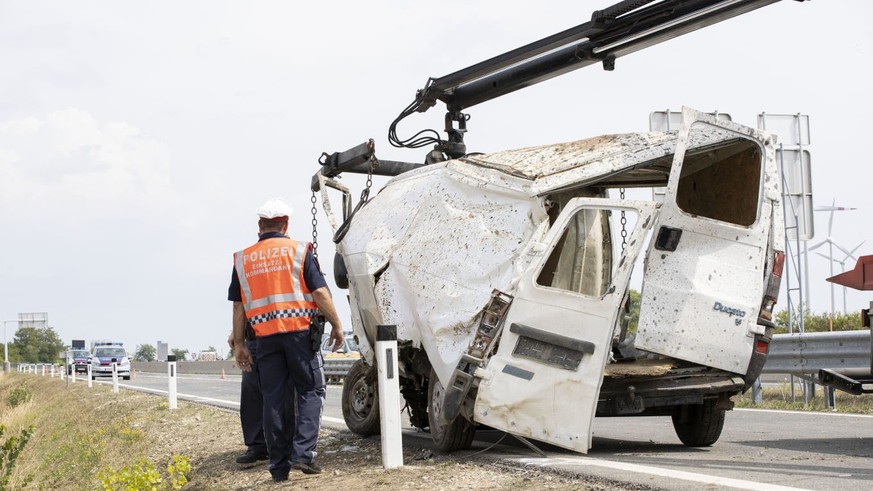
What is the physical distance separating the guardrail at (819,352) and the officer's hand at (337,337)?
5532 mm

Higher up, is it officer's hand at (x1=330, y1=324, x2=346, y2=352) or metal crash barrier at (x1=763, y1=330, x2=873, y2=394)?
officer's hand at (x1=330, y1=324, x2=346, y2=352)

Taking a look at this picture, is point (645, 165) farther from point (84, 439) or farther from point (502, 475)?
point (84, 439)

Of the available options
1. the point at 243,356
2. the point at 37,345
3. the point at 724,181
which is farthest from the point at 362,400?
the point at 37,345

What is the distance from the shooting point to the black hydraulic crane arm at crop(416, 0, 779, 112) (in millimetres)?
8508

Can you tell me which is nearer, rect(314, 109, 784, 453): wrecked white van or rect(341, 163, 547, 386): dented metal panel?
rect(314, 109, 784, 453): wrecked white van

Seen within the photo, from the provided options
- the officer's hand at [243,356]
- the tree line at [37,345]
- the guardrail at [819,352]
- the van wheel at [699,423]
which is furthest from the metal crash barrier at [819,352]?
the tree line at [37,345]

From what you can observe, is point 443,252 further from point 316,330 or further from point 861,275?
point 861,275

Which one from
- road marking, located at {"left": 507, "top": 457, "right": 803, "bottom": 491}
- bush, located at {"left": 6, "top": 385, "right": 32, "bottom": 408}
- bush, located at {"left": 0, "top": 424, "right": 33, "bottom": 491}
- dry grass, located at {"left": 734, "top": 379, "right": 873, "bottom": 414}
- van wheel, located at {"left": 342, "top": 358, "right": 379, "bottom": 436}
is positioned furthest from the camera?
bush, located at {"left": 6, "top": 385, "right": 32, "bottom": 408}

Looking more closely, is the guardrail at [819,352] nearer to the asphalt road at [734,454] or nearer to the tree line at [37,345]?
the asphalt road at [734,454]

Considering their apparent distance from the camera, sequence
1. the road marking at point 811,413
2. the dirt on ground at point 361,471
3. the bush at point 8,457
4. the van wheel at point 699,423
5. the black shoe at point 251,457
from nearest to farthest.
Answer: the dirt on ground at point 361,471
the black shoe at point 251,457
the van wheel at point 699,423
the road marking at point 811,413
the bush at point 8,457

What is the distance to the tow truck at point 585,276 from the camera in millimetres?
7359

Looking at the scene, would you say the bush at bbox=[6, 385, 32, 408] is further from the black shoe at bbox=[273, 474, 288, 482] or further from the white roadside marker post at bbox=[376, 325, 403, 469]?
the white roadside marker post at bbox=[376, 325, 403, 469]

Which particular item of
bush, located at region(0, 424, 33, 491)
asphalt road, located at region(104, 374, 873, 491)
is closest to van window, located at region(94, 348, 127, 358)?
bush, located at region(0, 424, 33, 491)

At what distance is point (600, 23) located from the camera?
9453 mm
